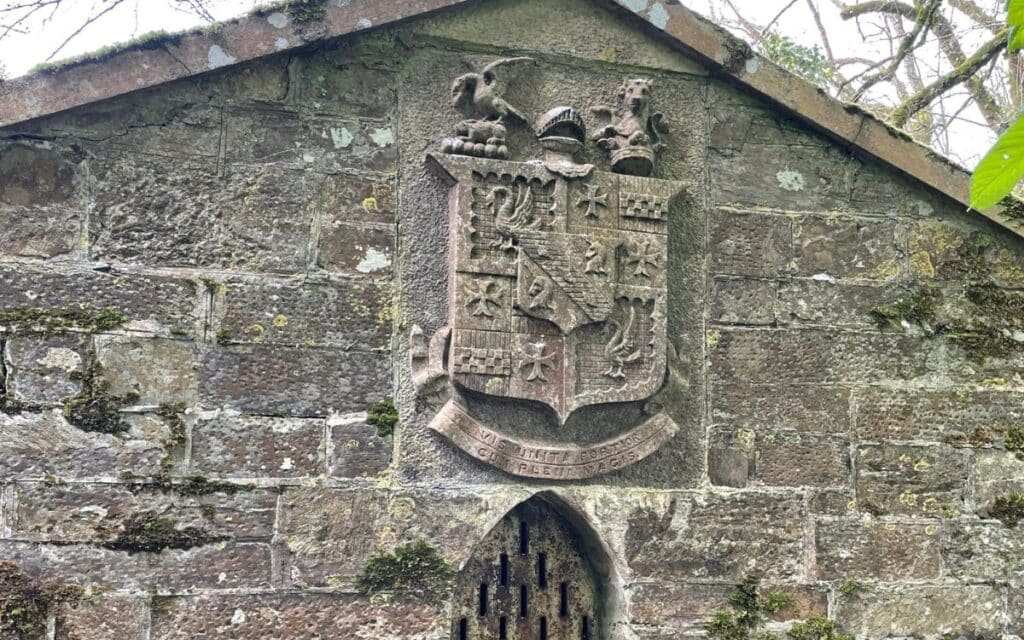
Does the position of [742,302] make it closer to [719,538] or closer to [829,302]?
[829,302]

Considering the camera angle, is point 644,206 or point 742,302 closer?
point 644,206

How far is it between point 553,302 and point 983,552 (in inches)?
82.2

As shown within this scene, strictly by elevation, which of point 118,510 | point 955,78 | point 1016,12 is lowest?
point 118,510

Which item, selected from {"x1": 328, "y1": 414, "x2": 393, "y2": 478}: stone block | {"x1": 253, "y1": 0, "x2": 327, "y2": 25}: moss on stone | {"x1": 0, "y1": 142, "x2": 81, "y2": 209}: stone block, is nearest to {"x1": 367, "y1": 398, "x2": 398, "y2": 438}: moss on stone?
{"x1": 328, "y1": 414, "x2": 393, "y2": 478}: stone block

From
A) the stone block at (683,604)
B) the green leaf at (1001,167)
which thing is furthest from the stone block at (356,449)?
the green leaf at (1001,167)

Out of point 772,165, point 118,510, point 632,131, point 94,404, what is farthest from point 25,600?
point 772,165

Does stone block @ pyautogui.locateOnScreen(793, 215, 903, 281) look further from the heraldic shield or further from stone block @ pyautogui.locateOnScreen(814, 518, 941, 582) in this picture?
stone block @ pyautogui.locateOnScreen(814, 518, 941, 582)

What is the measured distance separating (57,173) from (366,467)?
1497 mm

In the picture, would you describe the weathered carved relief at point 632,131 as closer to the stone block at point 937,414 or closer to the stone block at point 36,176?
the stone block at point 937,414

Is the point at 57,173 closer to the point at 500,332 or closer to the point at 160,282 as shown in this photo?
the point at 160,282

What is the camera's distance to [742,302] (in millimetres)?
4145

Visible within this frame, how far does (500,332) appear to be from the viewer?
3699 millimetres

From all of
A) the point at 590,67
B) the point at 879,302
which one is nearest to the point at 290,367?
the point at 590,67

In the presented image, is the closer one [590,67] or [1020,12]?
[1020,12]
